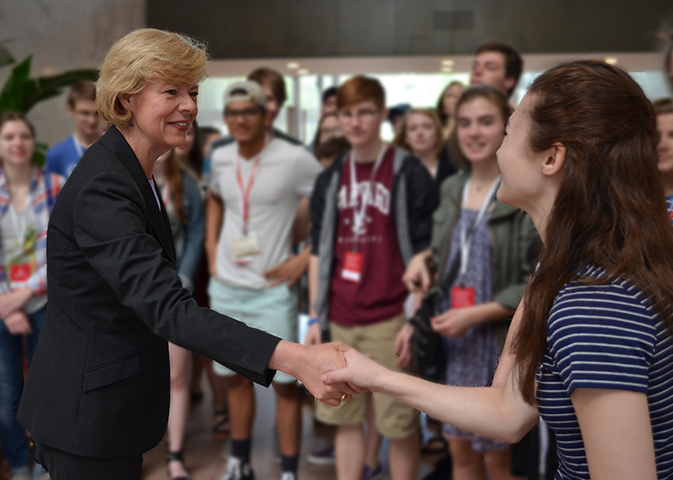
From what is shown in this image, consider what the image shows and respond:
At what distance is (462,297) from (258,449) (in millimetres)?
1790

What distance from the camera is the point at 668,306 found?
1.08 metres

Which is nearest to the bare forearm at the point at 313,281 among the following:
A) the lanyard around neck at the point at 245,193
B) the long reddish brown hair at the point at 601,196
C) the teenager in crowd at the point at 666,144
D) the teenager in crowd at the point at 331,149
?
the lanyard around neck at the point at 245,193

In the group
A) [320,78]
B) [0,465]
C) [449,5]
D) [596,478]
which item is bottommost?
[0,465]

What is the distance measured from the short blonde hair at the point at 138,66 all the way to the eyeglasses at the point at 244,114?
6.15 feet

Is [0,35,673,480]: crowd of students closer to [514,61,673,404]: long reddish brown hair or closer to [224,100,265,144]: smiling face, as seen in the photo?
[224,100,265,144]: smiling face

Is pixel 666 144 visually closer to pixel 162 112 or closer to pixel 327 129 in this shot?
pixel 162 112

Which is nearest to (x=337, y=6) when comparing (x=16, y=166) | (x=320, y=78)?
(x=320, y=78)

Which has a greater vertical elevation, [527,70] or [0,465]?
[527,70]

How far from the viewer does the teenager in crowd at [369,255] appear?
2.91 metres

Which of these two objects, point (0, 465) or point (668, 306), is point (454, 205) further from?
point (0, 465)

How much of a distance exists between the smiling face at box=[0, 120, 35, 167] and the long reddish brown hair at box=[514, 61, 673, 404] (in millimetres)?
2965

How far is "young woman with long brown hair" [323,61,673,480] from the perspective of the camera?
40.6 inches

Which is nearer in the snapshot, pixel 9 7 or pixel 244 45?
pixel 9 7

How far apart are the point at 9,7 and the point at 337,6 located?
3331mm
